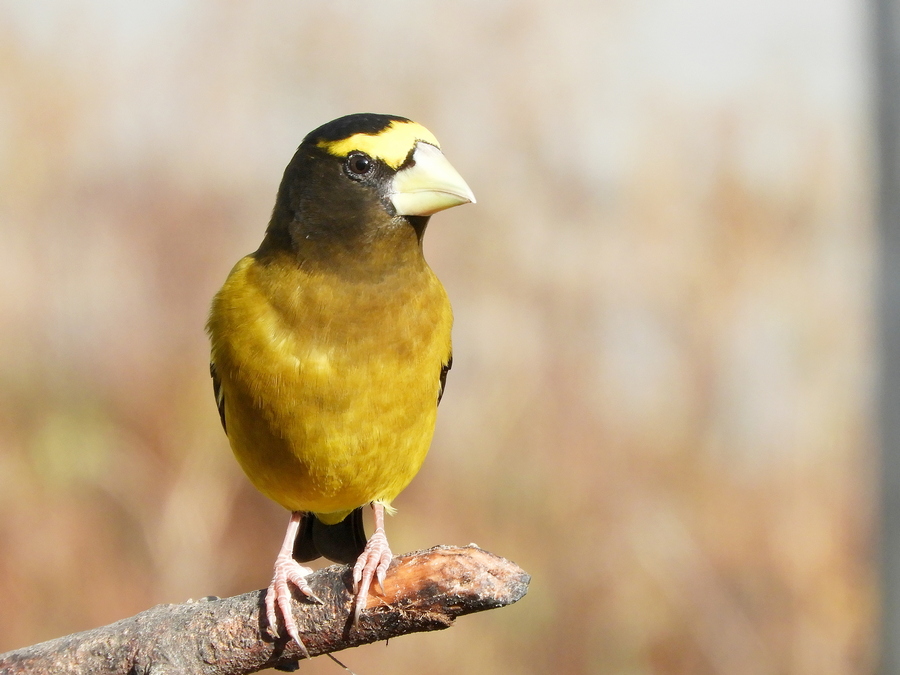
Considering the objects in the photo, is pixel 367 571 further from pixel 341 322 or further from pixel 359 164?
pixel 359 164

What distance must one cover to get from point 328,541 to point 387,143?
3.60 feet

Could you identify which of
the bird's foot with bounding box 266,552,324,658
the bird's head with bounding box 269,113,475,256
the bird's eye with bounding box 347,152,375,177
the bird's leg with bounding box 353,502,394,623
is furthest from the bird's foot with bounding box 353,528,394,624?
the bird's eye with bounding box 347,152,375,177

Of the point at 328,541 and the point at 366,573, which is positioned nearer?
the point at 366,573

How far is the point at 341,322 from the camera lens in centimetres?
150

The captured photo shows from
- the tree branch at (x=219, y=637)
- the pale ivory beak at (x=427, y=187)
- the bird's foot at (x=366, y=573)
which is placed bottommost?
the tree branch at (x=219, y=637)

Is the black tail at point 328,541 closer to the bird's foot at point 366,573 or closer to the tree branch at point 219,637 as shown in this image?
the tree branch at point 219,637

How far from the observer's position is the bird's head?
1428mm

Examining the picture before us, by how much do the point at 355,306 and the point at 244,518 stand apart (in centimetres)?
266

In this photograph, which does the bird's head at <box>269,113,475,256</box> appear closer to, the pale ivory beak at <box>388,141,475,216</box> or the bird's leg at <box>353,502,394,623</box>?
the pale ivory beak at <box>388,141,475,216</box>

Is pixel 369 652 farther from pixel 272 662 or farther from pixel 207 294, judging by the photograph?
pixel 272 662

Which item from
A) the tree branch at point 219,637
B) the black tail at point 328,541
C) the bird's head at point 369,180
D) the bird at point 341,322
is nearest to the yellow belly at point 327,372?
the bird at point 341,322

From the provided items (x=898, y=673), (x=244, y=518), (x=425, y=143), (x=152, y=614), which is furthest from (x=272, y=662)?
(x=898, y=673)

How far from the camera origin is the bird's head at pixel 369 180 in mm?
1428

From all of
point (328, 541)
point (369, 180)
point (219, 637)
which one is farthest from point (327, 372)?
point (328, 541)
